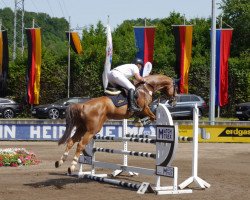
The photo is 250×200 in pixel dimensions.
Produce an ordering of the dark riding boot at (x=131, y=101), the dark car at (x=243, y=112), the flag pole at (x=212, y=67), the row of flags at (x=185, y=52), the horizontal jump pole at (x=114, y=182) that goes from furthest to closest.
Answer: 1. the dark car at (x=243, y=112)
2. the row of flags at (x=185, y=52)
3. the flag pole at (x=212, y=67)
4. the dark riding boot at (x=131, y=101)
5. the horizontal jump pole at (x=114, y=182)

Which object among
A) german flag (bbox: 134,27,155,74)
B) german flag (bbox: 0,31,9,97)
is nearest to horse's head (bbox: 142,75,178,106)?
german flag (bbox: 134,27,155,74)

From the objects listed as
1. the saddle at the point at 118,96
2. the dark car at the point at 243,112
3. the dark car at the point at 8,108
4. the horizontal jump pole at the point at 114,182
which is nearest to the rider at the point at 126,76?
the saddle at the point at 118,96

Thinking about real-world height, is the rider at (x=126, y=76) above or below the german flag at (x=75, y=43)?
below

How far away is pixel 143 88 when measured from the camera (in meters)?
14.8

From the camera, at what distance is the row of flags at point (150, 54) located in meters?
33.4

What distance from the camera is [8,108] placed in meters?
45.2

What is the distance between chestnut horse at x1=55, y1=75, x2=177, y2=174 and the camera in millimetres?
14219

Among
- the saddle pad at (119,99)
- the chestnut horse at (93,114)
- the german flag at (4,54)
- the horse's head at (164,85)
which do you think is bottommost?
the chestnut horse at (93,114)

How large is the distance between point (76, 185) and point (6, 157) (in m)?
4.43

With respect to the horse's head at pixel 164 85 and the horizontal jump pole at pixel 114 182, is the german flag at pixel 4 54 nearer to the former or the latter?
the horizontal jump pole at pixel 114 182

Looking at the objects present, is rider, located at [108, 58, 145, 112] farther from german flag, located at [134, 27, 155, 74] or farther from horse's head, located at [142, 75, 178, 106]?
german flag, located at [134, 27, 155, 74]

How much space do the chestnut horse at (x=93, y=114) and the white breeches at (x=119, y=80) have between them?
0.25 m

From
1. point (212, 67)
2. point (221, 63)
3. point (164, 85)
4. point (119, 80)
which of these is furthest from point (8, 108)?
point (119, 80)

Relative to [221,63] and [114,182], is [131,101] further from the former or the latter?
[221,63]
